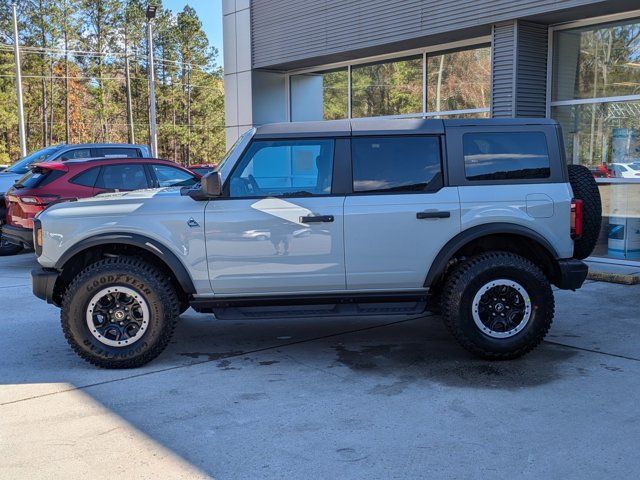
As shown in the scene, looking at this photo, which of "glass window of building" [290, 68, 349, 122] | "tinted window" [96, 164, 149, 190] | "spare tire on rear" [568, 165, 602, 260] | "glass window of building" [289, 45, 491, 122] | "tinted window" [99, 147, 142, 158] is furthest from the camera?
"glass window of building" [290, 68, 349, 122]

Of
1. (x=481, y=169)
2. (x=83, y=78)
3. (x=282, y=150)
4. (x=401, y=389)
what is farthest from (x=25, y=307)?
(x=83, y=78)

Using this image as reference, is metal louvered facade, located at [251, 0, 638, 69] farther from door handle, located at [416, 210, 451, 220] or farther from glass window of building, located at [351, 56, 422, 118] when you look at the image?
door handle, located at [416, 210, 451, 220]

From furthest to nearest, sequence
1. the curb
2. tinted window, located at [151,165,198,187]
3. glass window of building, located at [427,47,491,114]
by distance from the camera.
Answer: glass window of building, located at [427,47,491,114] → tinted window, located at [151,165,198,187] → the curb

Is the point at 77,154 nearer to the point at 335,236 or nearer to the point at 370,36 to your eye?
the point at 370,36

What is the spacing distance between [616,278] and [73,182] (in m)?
8.02

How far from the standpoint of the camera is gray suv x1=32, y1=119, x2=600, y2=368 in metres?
5.36

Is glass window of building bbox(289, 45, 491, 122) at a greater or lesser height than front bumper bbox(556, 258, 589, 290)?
greater

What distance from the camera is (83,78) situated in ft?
181

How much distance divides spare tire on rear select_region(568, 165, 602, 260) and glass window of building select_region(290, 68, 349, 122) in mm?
9632

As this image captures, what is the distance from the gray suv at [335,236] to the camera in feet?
17.6

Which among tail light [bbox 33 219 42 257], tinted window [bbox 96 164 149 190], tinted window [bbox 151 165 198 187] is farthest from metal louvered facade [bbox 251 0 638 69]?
tail light [bbox 33 219 42 257]

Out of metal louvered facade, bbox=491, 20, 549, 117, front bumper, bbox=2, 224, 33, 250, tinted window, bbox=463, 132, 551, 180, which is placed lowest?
front bumper, bbox=2, 224, 33, 250

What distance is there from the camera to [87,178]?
1033cm

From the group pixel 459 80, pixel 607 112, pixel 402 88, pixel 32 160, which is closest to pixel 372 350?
pixel 607 112
